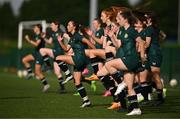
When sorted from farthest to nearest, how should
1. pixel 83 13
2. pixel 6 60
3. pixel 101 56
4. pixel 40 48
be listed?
pixel 83 13 < pixel 6 60 < pixel 40 48 < pixel 101 56

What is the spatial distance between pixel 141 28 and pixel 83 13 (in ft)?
296

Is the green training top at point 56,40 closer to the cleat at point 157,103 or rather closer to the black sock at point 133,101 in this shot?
the cleat at point 157,103

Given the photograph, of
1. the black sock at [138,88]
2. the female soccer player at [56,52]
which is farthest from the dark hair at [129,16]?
the female soccer player at [56,52]

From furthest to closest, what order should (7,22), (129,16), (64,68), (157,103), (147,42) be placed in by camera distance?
(7,22), (64,68), (157,103), (147,42), (129,16)

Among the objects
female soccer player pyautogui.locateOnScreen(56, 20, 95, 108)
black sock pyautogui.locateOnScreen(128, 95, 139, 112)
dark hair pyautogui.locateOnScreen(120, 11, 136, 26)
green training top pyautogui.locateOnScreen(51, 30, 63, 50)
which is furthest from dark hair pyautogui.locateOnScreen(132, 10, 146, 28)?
green training top pyautogui.locateOnScreen(51, 30, 63, 50)

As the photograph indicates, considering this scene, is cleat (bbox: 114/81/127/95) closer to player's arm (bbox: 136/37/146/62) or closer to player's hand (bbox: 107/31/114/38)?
player's arm (bbox: 136/37/146/62)

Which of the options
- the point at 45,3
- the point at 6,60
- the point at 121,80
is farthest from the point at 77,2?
the point at 121,80

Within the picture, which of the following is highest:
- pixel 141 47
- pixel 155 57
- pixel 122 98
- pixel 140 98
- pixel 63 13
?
pixel 141 47

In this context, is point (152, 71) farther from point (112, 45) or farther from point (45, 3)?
point (45, 3)

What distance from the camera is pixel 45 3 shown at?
11306 cm

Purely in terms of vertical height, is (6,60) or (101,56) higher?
(101,56)

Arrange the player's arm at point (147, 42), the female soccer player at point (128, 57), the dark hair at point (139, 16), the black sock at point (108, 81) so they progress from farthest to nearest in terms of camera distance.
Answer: the player's arm at point (147, 42), the black sock at point (108, 81), the dark hair at point (139, 16), the female soccer player at point (128, 57)

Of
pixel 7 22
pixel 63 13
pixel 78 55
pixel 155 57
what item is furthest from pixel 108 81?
pixel 7 22

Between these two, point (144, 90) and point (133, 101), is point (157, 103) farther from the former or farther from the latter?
point (133, 101)
